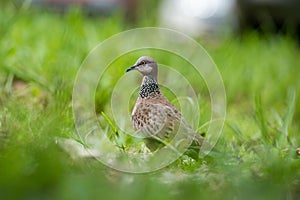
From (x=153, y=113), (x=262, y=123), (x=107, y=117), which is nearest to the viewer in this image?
(x=153, y=113)

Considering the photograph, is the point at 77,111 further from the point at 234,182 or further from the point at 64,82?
the point at 234,182

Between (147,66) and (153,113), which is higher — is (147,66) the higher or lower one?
the higher one

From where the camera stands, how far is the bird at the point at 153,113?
196 centimetres

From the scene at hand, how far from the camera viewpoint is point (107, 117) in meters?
2.27

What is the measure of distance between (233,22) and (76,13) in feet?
16.8

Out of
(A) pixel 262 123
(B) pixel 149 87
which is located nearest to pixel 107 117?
(B) pixel 149 87

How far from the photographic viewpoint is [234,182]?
1.74 metres

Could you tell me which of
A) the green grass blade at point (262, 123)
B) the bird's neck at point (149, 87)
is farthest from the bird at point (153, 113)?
the green grass blade at point (262, 123)

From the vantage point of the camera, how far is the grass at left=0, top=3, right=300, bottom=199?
1.43 m

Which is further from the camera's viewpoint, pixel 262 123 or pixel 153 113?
pixel 262 123

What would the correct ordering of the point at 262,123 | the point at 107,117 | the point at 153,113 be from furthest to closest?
the point at 262,123 < the point at 107,117 < the point at 153,113

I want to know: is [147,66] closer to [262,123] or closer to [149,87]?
[149,87]

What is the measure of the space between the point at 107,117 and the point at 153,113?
14.0 inches

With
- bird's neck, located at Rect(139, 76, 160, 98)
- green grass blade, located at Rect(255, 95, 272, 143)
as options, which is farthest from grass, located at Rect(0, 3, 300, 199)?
bird's neck, located at Rect(139, 76, 160, 98)
